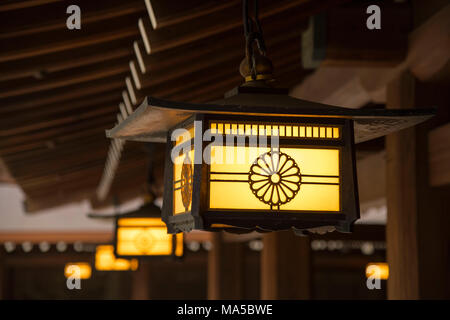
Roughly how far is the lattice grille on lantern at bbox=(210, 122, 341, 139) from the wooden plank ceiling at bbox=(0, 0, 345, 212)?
0.47 m

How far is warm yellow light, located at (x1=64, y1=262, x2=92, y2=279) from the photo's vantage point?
57.5 feet

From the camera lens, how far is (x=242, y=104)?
2814 mm

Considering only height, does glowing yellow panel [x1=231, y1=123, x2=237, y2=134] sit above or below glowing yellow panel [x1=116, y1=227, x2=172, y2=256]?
below

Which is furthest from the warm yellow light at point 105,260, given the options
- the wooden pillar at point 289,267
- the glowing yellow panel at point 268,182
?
the glowing yellow panel at point 268,182

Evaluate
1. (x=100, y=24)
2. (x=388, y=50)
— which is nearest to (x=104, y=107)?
(x=100, y=24)

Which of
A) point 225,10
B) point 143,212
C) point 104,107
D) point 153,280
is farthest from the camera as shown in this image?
point 153,280

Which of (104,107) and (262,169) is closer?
(262,169)

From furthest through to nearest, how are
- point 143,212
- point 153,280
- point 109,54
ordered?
point 153,280, point 143,212, point 109,54

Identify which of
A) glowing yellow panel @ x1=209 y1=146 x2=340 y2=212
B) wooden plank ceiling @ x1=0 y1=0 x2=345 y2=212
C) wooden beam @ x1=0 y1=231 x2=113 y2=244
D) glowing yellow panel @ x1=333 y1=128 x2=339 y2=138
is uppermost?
wooden beam @ x1=0 y1=231 x2=113 y2=244

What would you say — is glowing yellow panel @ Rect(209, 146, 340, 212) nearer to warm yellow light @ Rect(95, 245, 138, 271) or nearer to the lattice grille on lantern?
the lattice grille on lantern

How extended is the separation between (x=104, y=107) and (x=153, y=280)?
14051mm

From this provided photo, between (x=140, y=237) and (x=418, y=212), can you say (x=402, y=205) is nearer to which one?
(x=418, y=212)

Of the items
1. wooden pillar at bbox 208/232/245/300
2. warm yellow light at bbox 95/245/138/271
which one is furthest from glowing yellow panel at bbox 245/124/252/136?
warm yellow light at bbox 95/245/138/271

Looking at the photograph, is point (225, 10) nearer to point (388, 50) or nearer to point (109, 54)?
point (109, 54)
